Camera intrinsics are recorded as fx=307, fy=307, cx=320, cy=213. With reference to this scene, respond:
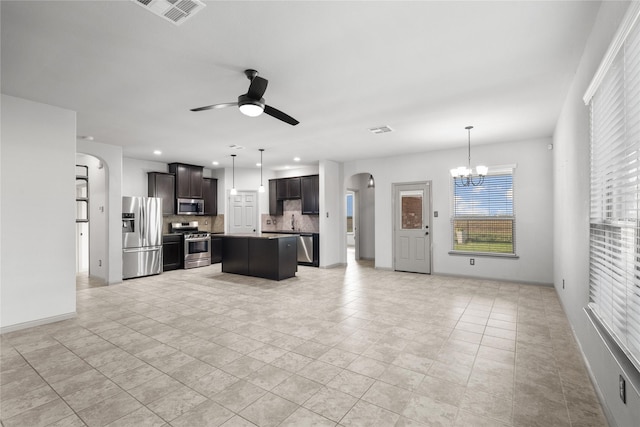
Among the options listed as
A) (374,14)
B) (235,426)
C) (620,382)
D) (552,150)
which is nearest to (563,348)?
(620,382)

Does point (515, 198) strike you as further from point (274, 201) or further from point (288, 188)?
point (274, 201)

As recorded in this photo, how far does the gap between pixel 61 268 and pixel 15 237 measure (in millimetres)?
629

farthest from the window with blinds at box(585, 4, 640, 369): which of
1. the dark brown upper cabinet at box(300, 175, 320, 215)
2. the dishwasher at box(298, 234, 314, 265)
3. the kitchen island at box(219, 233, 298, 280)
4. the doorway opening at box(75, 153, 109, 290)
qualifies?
the doorway opening at box(75, 153, 109, 290)

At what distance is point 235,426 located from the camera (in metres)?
1.93

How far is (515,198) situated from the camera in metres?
5.95

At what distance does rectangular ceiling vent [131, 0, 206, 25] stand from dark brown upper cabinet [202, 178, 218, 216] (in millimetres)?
7042

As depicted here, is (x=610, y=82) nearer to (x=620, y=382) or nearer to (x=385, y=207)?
(x=620, y=382)

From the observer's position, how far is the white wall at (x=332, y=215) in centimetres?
788

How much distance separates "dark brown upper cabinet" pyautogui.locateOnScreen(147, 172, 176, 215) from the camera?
765cm

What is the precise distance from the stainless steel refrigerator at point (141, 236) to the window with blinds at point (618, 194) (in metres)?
7.49

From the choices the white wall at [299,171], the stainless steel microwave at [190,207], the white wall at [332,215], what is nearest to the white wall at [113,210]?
the stainless steel microwave at [190,207]

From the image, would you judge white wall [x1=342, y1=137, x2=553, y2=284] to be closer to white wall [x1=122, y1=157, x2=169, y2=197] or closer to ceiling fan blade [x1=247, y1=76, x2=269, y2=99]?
ceiling fan blade [x1=247, y1=76, x2=269, y2=99]

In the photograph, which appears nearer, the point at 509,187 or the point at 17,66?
the point at 17,66

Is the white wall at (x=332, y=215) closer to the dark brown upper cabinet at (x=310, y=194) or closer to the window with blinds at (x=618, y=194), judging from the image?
the dark brown upper cabinet at (x=310, y=194)
